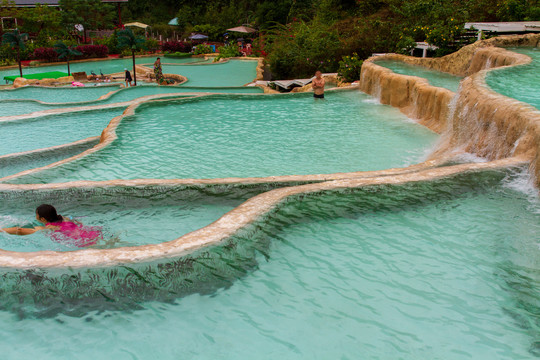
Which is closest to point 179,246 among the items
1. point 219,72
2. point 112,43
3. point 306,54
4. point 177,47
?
point 306,54

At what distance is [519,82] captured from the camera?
873cm

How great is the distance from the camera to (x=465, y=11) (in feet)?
52.7

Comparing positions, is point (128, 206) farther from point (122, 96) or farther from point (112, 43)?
point (112, 43)

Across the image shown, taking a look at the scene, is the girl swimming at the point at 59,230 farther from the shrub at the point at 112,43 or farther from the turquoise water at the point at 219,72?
the shrub at the point at 112,43

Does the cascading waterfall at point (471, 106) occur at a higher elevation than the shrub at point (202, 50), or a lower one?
lower

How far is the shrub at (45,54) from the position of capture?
103 ft

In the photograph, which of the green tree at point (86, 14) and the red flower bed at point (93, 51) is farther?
the green tree at point (86, 14)

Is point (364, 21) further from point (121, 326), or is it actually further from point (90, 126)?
point (121, 326)

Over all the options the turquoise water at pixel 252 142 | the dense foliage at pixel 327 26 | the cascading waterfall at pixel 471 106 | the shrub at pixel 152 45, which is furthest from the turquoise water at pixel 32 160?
the shrub at pixel 152 45

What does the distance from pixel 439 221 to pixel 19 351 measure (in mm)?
3843

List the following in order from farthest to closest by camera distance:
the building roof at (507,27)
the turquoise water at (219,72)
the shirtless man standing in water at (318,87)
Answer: the turquoise water at (219,72) → the building roof at (507,27) → the shirtless man standing in water at (318,87)

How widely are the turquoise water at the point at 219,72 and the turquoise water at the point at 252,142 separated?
11.7 metres

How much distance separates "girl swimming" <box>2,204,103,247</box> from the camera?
16.7 ft

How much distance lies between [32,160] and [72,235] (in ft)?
15.0
